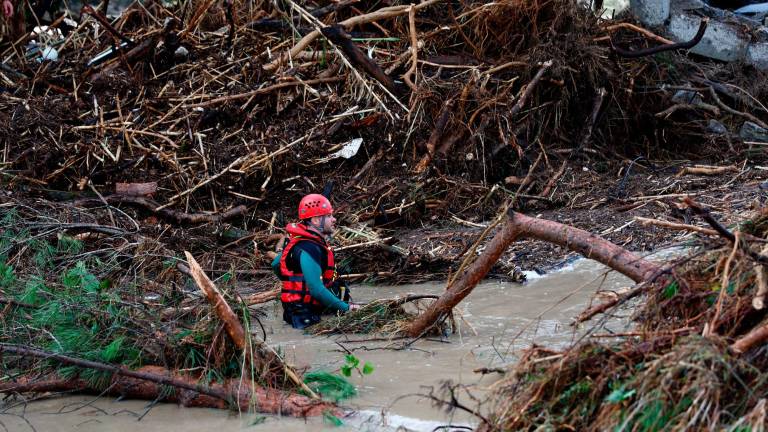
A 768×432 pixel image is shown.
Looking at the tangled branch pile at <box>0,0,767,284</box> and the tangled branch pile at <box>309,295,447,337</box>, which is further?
the tangled branch pile at <box>0,0,767,284</box>

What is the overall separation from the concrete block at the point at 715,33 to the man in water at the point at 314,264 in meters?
6.75

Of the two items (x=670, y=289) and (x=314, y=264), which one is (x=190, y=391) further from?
(x=670, y=289)

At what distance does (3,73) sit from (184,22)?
2.32 metres

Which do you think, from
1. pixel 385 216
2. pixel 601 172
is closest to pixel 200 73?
pixel 385 216

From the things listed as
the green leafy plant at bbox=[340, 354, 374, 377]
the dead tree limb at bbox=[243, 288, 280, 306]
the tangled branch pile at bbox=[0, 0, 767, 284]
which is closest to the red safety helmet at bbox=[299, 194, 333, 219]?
the dead tree limb at bbox=[243, 288, 280, 306]

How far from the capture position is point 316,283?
6.37m

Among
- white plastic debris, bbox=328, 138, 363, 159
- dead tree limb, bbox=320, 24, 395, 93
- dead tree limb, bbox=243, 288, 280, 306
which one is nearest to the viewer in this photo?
dead tree limb, bbox=243, 288, 280, 306

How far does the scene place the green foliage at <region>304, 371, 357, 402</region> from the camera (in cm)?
485

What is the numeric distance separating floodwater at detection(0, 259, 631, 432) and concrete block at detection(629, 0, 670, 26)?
5291 mm

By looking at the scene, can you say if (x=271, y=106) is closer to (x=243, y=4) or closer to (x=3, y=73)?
(x=243, y=4)

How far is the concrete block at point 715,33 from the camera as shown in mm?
11406

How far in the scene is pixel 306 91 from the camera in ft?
34.6

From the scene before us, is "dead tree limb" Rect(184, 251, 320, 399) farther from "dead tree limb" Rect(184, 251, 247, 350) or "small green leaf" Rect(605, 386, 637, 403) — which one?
"small green leaf" Rect(605, 386, 637, 403)

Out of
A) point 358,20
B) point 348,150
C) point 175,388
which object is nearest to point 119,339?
point 175,388
